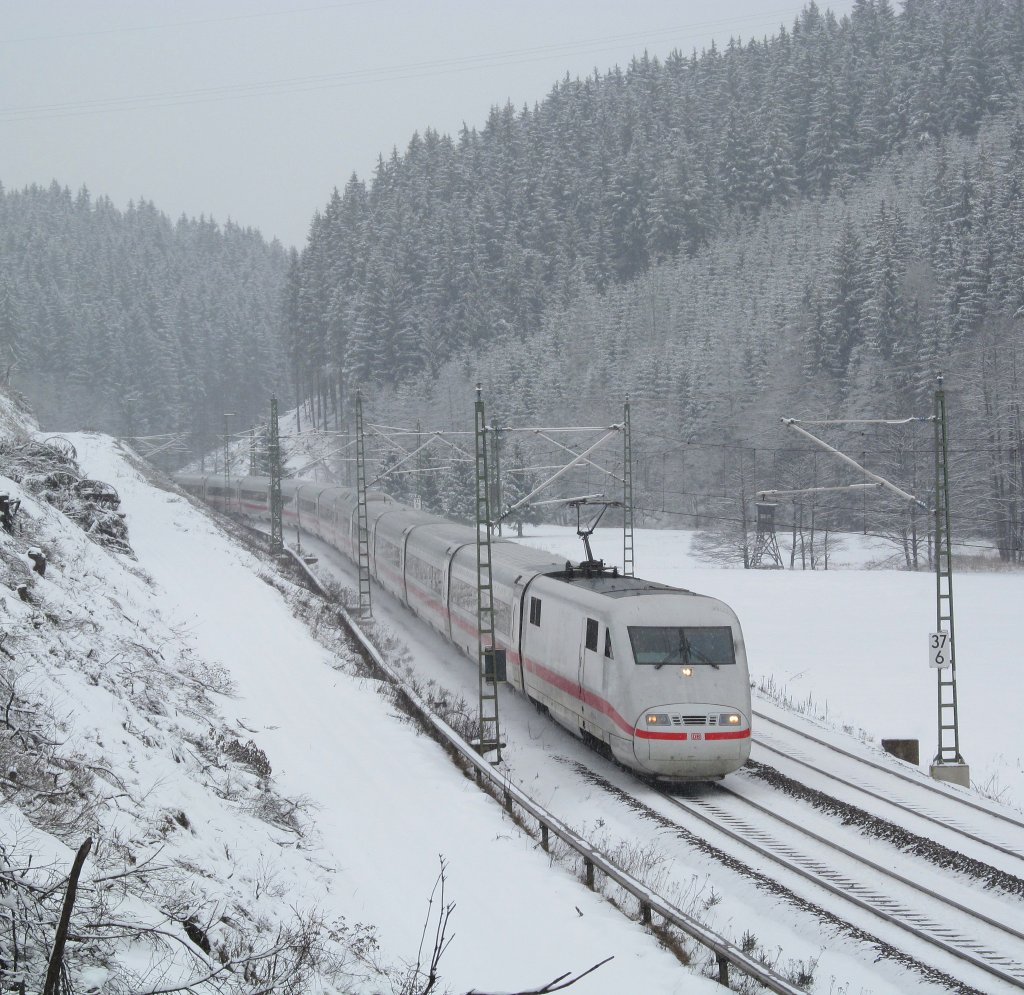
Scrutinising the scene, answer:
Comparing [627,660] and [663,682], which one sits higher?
[627,660]

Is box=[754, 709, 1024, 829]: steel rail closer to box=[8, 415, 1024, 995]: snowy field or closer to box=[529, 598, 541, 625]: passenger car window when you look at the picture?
box=[8, 415, 1024, 995]: snowy field

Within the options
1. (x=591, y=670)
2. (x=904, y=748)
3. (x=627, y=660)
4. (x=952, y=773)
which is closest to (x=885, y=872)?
(x=627, y=660)

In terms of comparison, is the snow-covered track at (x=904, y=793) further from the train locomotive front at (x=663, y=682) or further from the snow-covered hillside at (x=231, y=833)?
the snow-covered hillside at (x=231, y=833)

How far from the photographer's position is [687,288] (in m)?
112

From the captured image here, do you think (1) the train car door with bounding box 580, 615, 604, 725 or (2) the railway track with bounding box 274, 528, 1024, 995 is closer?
(2) the railway track with bounding box 274, 528, 1024, 995

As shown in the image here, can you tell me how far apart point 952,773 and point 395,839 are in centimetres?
1213

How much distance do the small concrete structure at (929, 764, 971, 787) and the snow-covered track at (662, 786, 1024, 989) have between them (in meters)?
5.07

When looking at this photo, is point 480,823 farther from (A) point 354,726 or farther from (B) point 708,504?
(B) point 708,504

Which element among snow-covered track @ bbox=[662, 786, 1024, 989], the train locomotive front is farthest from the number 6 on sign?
snow-covered track @ bbox=[662, 786, 1024, 989]

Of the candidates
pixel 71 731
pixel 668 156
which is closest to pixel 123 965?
pixel 71 731

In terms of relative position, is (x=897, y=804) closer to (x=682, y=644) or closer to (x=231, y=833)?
(x=682, y=644)

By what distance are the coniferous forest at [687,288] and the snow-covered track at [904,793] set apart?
44190 millimetres

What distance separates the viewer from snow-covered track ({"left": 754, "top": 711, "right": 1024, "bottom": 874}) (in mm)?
15211

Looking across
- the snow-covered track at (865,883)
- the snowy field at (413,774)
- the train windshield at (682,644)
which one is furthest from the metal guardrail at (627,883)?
the train windshield at (682,644)
